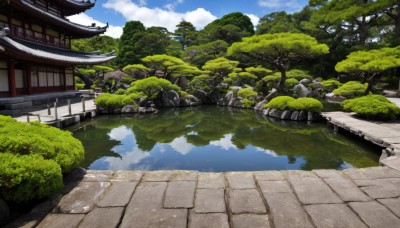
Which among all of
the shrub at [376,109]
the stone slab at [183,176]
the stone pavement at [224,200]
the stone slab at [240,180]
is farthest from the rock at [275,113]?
the stone slab at [183,176]

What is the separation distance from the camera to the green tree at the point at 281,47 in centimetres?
1576

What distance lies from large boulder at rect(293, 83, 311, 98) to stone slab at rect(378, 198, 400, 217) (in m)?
17.2

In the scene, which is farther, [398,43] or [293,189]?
[398,43]

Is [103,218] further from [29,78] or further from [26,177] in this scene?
[29,78]

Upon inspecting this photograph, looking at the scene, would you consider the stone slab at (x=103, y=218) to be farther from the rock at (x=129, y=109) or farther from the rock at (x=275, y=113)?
the rock at (x=129, y=109)

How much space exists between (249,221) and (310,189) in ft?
4.72

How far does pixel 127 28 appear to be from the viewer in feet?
120

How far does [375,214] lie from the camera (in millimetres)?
3312

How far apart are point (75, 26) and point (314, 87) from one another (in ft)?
67.9

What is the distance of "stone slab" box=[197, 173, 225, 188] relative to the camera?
166 inches

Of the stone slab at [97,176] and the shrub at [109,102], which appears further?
the shrub at [109,102]

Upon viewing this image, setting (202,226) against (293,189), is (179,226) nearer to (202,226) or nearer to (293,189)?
(202,226)

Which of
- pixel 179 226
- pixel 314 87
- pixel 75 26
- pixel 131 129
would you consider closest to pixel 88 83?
pixel 75 26

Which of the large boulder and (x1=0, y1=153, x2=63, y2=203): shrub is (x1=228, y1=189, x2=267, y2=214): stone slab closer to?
(x1=0, y1=153, x2=63, y2=203): shrub
